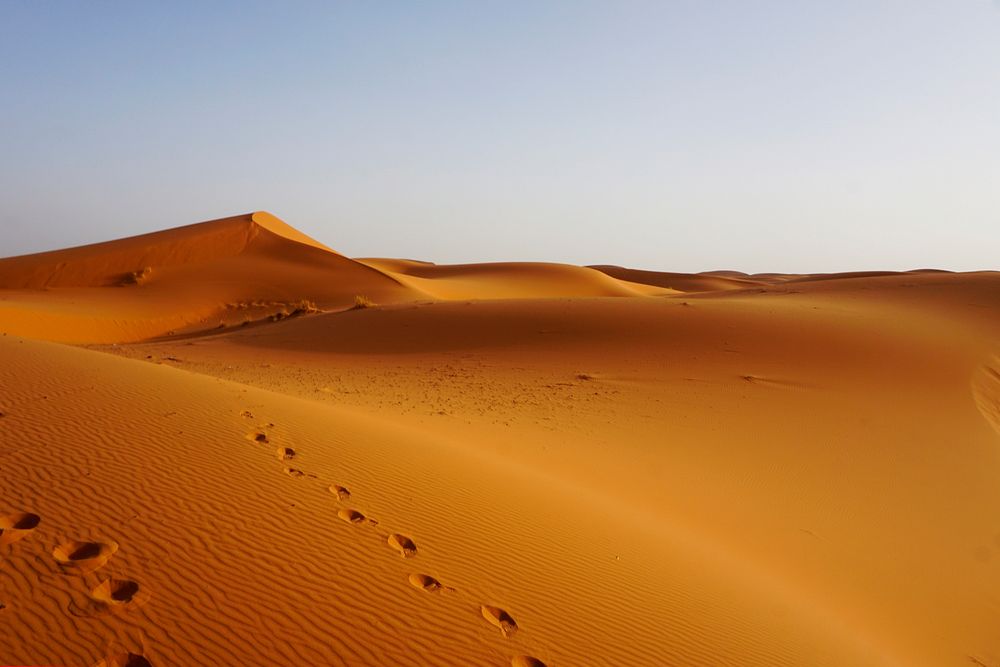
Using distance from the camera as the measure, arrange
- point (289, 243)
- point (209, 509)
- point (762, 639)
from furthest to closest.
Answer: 1. point (289, 243)
2. point (762, 639)
3. point (209, 509)

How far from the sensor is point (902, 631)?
5105 mm

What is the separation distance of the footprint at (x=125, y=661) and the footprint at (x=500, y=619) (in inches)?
67.8

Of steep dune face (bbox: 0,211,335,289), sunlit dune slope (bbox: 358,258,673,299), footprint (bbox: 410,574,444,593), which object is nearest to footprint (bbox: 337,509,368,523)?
A: footprint (bbox: 410,574,444,593)

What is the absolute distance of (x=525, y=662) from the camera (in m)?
3.31

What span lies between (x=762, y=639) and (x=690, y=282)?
5918cm

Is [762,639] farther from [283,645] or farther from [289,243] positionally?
[289,243]

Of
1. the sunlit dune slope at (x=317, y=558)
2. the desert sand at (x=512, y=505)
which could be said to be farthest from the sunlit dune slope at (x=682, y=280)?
the sunlit dune slope at (x=317, y=558)

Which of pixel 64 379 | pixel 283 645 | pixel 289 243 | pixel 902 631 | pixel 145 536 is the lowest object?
pixel 902 631

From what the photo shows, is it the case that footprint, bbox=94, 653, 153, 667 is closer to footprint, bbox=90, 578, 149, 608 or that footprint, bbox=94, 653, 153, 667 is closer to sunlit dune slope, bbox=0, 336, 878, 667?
sunlit dune slope, bbox=0, 336, 878, 667

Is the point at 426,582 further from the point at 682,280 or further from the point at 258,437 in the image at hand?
the point at 682,280

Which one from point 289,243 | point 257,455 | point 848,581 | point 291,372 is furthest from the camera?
point 289,243

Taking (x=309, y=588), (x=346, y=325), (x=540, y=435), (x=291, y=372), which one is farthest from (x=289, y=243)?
(x=309, y=588)

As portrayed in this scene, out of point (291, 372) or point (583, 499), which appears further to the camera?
point (291, 372)

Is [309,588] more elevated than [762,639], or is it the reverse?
[309,588]
